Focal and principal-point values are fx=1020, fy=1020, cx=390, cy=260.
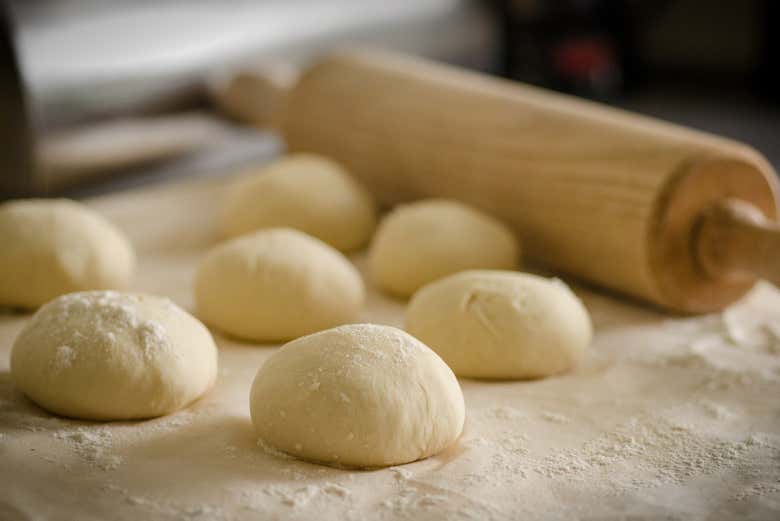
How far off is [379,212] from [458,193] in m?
0.33

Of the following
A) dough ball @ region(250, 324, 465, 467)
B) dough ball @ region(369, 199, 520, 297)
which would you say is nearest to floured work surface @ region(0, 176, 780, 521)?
dough ball @ region(250, 324, 465, 467)

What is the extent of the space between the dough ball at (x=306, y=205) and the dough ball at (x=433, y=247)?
8.2 inches

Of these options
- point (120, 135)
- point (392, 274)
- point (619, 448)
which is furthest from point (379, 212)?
point (619, 448)

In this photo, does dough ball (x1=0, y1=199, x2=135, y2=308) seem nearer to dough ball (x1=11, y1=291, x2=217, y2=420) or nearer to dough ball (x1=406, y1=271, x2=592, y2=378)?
dough ball (x1=11, y1=291, x2=217, y2=420)

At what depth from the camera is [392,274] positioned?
2119 mm

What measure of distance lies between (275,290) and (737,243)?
2.91ft

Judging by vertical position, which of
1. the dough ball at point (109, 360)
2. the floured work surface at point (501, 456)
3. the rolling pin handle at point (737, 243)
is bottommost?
the floured work surface at point (501, 456)

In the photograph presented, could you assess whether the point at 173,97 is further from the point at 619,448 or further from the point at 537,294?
the point at 619,448

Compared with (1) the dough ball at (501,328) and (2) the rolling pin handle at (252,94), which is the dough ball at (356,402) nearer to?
(1) the dough ball at (501,328)

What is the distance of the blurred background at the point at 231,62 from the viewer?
8.70ft

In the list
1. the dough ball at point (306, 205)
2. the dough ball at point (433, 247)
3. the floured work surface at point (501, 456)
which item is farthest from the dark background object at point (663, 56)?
the floured work surface at point (501, 456)

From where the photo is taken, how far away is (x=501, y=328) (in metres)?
1.72

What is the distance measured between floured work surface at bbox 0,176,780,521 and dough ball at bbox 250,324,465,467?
0.10 ft

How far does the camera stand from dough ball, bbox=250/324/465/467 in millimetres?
1403
